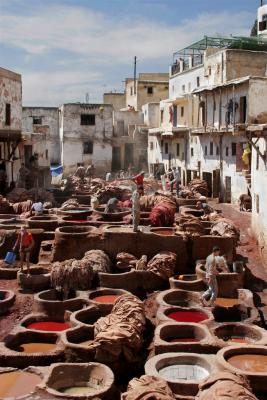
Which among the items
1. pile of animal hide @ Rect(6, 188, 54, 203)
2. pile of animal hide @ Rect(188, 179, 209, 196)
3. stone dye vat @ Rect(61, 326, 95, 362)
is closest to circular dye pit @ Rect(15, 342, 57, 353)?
stone dye vat @ Rect(61, 326, 95, 362)

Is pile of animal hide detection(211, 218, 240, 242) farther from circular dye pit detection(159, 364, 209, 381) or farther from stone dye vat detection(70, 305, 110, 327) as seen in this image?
circular dye pit detection(159, 364, 209, 381)

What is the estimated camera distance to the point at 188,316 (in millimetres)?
13719

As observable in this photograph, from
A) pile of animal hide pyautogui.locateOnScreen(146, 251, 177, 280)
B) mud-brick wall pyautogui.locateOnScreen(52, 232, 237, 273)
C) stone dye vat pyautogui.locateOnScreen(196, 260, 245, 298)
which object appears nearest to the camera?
stone dye vat pyautogui.locateOnScreen(196, 260, 245, 298)

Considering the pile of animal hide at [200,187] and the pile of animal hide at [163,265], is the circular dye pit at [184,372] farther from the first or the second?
the pile of animal hide at [200,187]

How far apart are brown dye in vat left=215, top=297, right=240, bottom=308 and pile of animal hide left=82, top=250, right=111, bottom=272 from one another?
3576 millimetres

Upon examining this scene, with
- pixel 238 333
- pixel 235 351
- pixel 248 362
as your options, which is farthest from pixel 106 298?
pixel 248 362

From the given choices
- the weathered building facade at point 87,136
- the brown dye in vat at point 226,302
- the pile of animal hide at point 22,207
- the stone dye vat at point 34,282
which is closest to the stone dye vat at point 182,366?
the brown dye in vat at point 226,302

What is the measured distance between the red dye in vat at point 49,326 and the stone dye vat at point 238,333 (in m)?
3.79

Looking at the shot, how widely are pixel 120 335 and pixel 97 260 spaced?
521cm

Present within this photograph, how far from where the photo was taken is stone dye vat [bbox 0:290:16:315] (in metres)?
14.6

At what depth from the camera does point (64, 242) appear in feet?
58.6

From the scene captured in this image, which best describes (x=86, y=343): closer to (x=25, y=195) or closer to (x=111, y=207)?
(x=111, y=207)

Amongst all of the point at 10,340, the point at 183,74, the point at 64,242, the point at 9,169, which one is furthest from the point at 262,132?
the point at 183,74

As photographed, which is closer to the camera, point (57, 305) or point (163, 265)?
point (57, 305)
